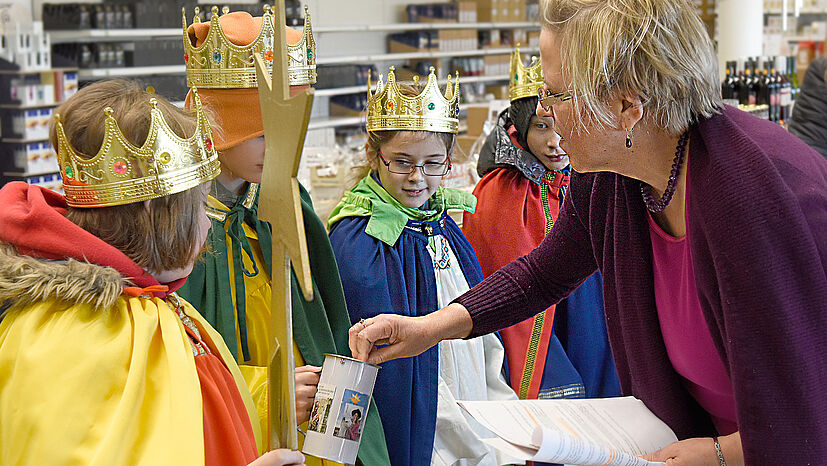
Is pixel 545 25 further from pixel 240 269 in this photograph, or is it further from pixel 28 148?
pixel 28 148

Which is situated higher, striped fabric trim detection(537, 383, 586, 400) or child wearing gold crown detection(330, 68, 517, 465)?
child wearing gold crown detection(330, 68, 517, 465)

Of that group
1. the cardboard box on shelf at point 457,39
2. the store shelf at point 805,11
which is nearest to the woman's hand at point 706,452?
the cardboard box on shelf at point 457,39

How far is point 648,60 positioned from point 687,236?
32 cm

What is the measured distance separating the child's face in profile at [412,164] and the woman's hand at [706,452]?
4.01ft

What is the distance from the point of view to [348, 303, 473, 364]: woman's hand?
5.51ft

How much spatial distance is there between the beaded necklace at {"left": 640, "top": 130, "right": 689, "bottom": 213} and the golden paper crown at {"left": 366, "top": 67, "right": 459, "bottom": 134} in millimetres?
1031

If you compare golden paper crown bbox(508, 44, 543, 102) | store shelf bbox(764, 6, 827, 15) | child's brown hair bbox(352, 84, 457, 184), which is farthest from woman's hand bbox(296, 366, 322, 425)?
store shelf bbox(764, 6, 827, 15)

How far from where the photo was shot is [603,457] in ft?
4.40

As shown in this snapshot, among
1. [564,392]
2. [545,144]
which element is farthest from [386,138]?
[564,392]

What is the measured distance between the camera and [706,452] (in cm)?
144

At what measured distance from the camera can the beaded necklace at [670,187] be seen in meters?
1.45

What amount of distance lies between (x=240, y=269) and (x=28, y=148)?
3.88 metres

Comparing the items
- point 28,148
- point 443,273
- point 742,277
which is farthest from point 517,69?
point 28,148

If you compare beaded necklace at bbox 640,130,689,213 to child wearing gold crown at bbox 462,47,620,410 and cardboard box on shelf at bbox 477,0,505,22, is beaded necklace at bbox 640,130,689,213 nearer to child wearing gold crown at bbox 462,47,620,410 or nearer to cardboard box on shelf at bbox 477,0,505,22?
child wearing gold crown at bbox 462,47,620,410
